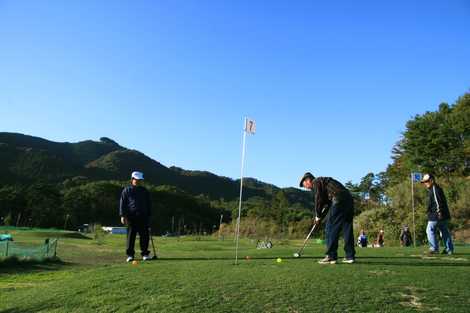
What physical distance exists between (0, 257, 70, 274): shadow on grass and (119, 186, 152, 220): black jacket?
323 cm

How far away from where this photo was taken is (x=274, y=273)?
8945 mm

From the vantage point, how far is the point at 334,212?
34.0 feet

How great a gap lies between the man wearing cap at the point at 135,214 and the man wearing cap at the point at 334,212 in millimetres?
4639

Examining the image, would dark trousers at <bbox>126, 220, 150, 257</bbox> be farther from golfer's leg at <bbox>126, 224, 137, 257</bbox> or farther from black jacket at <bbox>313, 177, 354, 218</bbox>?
black jacket at <bbox>313, 177, 354, 218</bbox>

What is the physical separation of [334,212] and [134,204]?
5314 mm

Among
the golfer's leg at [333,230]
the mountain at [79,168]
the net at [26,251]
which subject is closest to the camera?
the golfer's leg at [333,230]

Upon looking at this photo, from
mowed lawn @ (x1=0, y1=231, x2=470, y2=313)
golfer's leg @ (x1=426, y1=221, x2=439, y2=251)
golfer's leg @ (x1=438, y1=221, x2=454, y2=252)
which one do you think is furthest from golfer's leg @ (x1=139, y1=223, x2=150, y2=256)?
golfer's leg @ (x1=438, y1=221, x2=454, y2=252)

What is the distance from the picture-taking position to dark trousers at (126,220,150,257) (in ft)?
41.8

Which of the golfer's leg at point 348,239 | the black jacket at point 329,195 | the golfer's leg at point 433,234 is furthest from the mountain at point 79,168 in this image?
the golfer's leg at point 348,239

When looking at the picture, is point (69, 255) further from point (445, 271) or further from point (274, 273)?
point (445, 271)

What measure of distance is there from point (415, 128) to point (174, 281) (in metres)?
55.8

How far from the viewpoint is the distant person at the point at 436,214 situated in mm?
12906

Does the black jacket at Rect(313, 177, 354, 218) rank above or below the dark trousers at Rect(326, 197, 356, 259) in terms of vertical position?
above

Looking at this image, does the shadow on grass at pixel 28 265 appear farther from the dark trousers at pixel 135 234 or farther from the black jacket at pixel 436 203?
the black jacket at pixel 436 203
